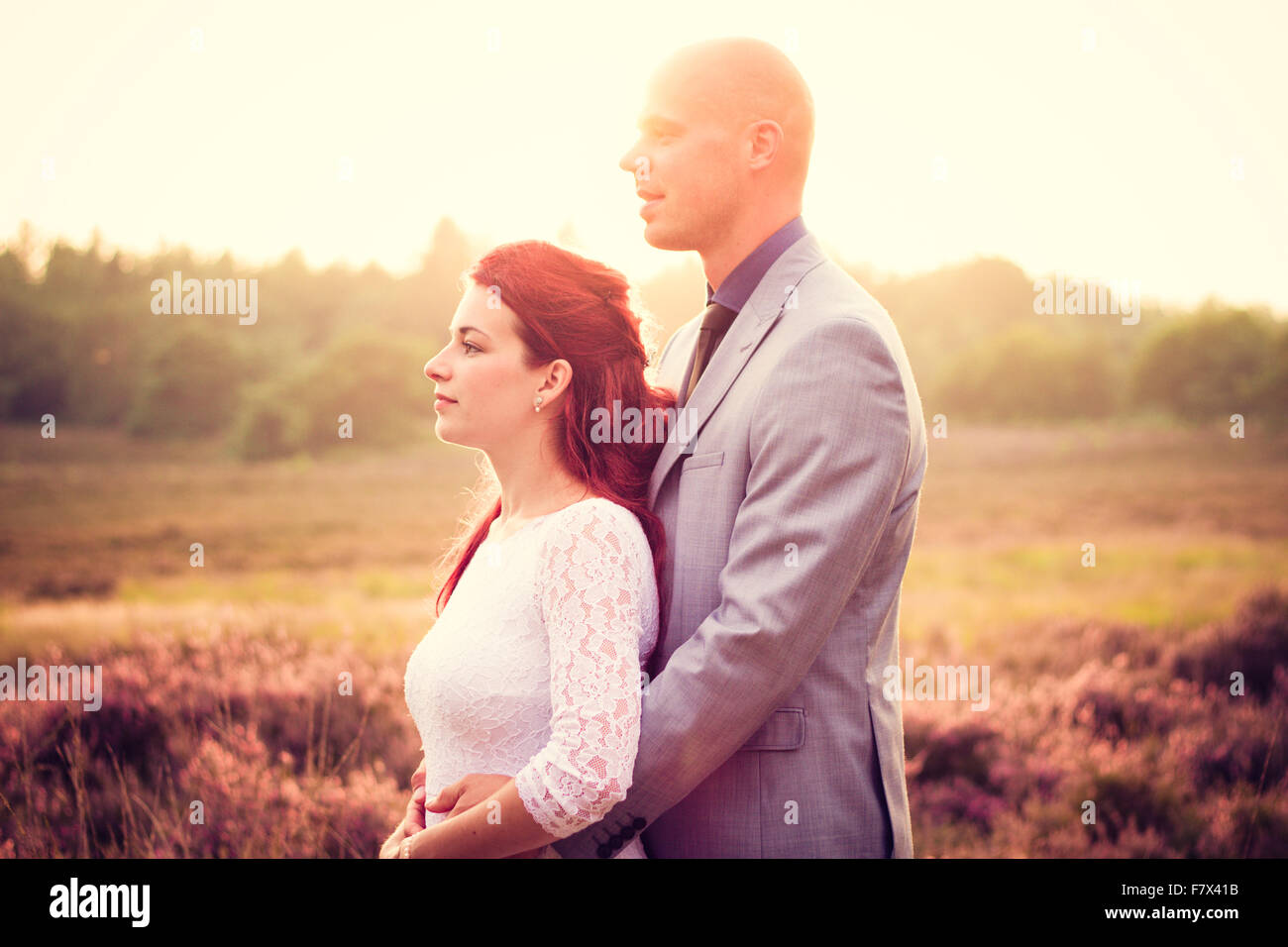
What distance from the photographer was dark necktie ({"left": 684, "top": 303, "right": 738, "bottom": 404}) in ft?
8.20

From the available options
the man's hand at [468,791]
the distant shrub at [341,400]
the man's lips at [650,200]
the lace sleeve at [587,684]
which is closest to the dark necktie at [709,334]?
the man's lips at [650,200]

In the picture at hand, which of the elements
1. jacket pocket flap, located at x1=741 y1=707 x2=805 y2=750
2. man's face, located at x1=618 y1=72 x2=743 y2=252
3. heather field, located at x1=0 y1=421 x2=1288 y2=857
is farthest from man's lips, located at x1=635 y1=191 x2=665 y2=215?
heather field, located at x1=0 y1=421 x2=1288 y2=857

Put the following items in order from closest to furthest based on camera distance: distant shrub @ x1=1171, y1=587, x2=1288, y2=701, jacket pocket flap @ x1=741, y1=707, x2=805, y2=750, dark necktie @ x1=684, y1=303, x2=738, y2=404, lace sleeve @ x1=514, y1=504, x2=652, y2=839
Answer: lace sleeve @ x1=514, y1=504, x2=652, y2=839, jacket pocket flap @ x1=741, y1=707, x2=805, y2=750, dark necktie @ x1=684, y1=303, x2=738, y2=404, distant shrub @ x1=1171, y1=587, x2=1288, y2=701

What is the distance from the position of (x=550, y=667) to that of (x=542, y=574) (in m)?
0.21

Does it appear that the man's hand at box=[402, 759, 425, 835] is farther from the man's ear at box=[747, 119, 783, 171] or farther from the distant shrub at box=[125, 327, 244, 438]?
the distant shrub at box=[125, 327, 244, 438]

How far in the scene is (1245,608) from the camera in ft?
25.4

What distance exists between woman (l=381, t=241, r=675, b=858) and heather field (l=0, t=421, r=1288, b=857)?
2.19m

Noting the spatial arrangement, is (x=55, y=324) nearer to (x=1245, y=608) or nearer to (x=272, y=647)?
(x=272, y=647)

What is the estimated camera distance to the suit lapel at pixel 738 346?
225 cm

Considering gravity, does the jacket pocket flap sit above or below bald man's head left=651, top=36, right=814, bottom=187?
below

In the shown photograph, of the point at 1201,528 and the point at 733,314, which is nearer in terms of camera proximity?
the point at 733,314
